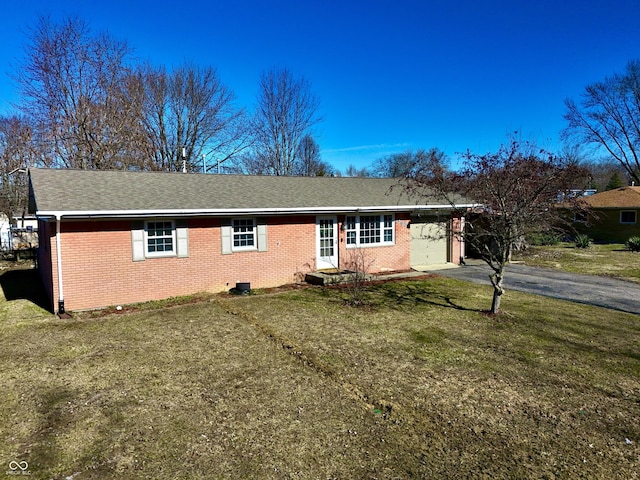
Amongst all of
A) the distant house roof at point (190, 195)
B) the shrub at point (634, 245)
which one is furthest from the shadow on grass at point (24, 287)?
the shrub at point (634, 245)

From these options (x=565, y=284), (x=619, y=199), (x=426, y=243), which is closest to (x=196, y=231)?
(x=426, y=243)

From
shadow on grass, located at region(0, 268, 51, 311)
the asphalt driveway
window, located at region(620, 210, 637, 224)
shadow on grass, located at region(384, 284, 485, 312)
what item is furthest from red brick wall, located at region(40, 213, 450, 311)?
window, located at region(620, 210, 637, 224)

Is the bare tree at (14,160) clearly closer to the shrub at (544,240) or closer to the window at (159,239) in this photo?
the window at (159,239)

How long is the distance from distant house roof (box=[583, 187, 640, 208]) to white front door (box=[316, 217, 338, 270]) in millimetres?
22453

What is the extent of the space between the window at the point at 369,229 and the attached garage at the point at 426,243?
1.49m

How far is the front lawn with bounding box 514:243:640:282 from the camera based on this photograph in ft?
51.9

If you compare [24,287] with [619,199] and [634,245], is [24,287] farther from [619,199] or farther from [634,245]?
[619,199]

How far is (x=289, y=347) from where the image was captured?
7.24 m

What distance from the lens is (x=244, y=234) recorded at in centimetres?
1259

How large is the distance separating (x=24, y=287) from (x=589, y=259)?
2377cm

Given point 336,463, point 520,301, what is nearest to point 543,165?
point 520,301

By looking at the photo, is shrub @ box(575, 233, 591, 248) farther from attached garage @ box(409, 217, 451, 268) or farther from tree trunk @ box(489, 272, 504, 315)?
tree trunk @ box(489, 272, 504, 315)

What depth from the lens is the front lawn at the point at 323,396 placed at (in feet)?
13.0

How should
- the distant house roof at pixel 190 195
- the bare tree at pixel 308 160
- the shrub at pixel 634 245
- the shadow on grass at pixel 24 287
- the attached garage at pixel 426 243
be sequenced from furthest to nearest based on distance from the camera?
the bare tree at pixel 308 160, the shrub at pixel 634 245, the attached garage at pixel 426 243, the shadow on grass at pixel 24 287, the distant house roof at pixel 190 195
